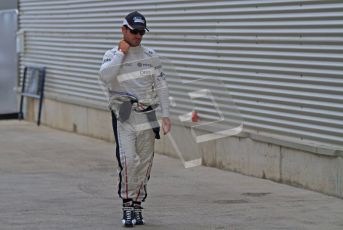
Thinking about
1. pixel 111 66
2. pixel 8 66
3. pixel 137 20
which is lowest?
pixel 8 66

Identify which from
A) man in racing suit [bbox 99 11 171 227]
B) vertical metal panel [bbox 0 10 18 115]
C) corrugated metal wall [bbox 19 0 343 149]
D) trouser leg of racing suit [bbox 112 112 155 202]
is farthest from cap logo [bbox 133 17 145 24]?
vertical metal panel [bbox 0 10 18 115]

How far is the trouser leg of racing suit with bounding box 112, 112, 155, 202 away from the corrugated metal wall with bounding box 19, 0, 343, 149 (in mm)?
2550

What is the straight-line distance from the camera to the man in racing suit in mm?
7676

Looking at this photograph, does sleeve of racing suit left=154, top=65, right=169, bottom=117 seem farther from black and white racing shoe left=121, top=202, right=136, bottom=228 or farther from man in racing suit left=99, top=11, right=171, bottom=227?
black and white racing shoe left=121, top=202, right=136, bottom=228

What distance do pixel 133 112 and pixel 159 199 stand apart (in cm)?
204

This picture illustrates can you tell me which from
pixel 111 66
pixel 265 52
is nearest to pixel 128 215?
pixel 111 66

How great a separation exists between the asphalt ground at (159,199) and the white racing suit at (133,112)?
0.52m

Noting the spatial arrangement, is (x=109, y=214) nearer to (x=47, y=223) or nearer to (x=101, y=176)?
(x=47, y=223)

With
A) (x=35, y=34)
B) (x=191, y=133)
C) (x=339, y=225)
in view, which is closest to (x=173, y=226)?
(x=339, y=225)

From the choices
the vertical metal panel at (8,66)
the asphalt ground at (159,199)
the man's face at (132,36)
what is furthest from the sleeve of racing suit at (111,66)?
the vertical metal panel at (8,66)

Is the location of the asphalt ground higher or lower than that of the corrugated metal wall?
lower

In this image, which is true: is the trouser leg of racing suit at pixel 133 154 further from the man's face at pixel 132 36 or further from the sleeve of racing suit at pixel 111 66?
the man's face at pixel 132 36

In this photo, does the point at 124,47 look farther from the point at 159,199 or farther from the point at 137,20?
the point at 159,199

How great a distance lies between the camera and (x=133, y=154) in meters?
7.71
